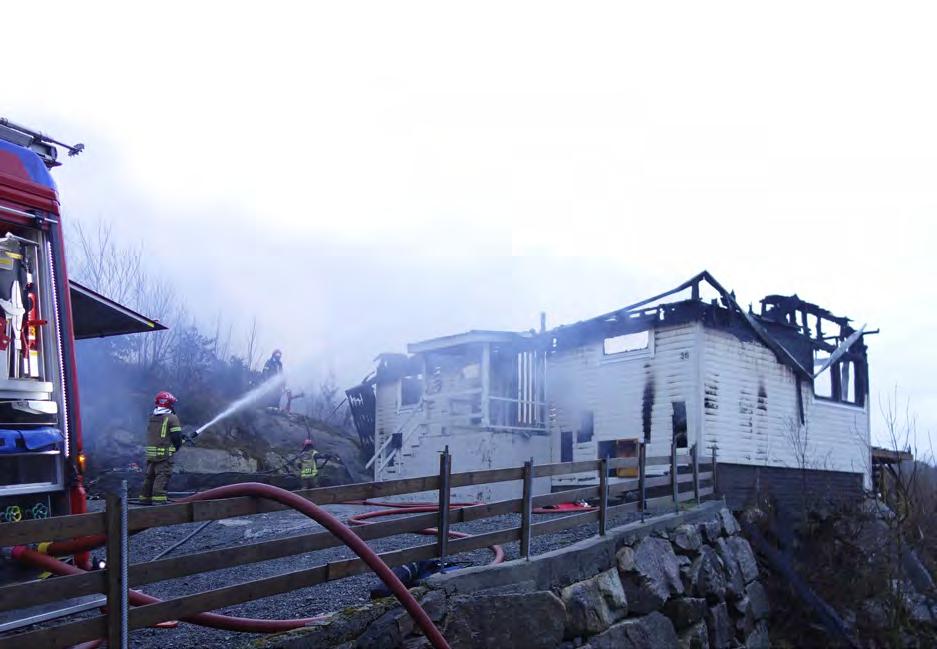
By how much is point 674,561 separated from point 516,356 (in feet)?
36.8

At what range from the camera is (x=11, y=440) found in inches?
191

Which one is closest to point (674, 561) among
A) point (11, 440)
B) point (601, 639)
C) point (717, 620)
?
point (717, 620)

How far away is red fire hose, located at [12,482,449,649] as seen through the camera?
4289mm

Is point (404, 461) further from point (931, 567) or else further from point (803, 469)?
point (931, 567)

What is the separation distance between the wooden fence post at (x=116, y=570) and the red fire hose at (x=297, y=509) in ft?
1.51

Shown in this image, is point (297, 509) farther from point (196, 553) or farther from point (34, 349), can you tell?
point (34, 349)

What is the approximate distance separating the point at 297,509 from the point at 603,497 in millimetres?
4704

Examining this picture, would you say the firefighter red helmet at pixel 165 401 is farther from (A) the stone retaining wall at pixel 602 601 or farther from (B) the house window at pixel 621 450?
(B) the house window at pixel 621 450

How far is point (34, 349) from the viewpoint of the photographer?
525cm

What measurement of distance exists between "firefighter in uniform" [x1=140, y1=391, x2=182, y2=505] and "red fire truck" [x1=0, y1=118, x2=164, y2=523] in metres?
6.36

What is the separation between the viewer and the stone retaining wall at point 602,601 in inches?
193

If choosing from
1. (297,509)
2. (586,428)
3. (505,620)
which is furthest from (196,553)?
(586,428)

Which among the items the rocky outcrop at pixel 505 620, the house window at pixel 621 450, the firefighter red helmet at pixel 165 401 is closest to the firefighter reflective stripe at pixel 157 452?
the firefighter red helmet at pixel 165 401

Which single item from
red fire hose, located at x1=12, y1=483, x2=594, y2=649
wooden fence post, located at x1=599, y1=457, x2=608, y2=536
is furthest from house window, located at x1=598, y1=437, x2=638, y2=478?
red fire hose, located at x1=12, y1=483, x2=594, y2=649
